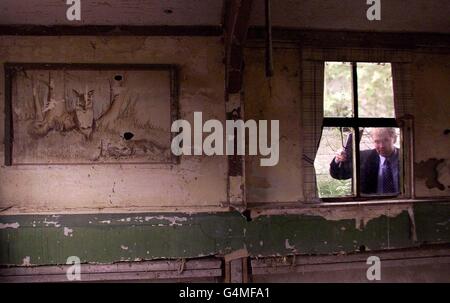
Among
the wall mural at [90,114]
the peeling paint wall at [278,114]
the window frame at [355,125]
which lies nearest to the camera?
the wall mural at [90,114]

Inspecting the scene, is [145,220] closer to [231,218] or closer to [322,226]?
[231,218]

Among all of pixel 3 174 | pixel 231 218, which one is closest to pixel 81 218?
pixel 3 174

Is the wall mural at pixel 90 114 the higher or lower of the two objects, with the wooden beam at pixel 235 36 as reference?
lower

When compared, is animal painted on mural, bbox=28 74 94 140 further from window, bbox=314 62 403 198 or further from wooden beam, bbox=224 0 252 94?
window, bbox=314 62 403 198

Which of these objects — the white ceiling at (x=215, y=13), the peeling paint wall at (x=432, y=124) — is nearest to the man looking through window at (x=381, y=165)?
the peeling paint wall at (x=432, y=124)

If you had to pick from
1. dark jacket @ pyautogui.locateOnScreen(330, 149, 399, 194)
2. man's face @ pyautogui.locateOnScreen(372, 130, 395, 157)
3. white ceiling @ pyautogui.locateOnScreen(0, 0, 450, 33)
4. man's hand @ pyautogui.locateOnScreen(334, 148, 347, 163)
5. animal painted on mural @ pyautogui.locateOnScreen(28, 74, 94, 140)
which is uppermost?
white ceiling @ pyautogui.locateOnScreen(0, 0, 450, 33)

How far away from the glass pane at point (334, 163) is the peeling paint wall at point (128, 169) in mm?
931

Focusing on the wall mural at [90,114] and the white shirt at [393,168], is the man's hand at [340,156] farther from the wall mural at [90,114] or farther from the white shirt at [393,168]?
the wall mural at [90,114]

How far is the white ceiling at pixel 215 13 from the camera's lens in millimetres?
2906

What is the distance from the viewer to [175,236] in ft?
10.5

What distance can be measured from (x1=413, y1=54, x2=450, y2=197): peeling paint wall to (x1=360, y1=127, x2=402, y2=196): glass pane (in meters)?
0.18

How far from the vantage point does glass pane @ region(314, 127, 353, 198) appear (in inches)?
140

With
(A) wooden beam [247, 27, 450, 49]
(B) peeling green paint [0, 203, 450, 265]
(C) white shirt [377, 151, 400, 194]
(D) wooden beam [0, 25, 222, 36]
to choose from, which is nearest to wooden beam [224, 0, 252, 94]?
(D) wooden beam [0, 25, 222, 36]

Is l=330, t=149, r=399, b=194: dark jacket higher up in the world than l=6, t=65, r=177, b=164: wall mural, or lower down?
lower down
